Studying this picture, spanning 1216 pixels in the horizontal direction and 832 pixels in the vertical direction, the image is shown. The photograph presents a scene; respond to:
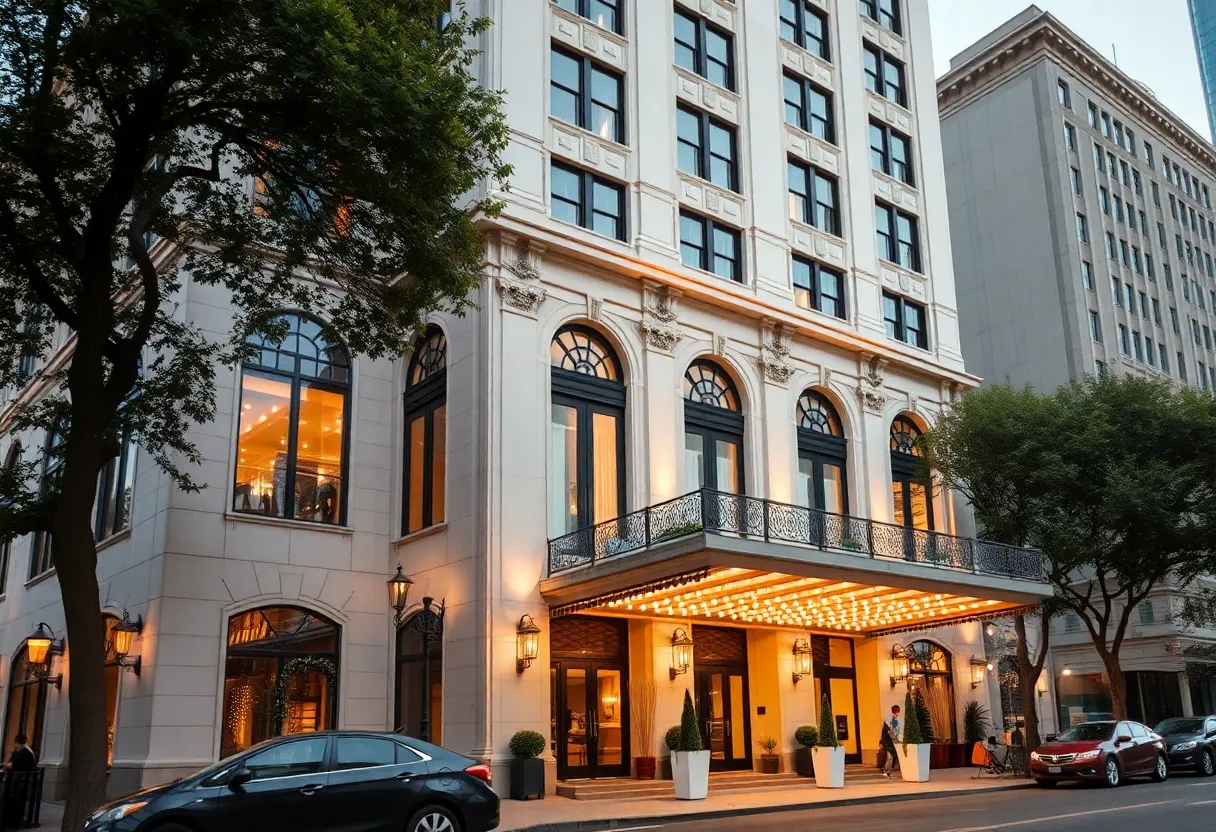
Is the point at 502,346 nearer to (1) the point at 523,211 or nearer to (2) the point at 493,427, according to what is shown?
(2) the point at 493,427

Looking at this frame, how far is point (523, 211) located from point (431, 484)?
22.5ft

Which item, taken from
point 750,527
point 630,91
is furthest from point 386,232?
point 630,91

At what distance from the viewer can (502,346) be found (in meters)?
23.8

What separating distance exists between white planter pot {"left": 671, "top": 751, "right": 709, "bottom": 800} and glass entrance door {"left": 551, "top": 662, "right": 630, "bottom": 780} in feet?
9.61

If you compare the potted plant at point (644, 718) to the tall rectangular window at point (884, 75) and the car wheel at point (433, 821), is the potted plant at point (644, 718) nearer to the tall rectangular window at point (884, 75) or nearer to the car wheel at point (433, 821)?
the car wheel at point (433, 821)

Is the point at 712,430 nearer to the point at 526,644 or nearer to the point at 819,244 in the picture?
the point at 819,244

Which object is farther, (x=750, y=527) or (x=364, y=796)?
(x=750, y=527)

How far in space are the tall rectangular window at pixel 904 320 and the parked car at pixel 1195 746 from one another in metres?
13.7

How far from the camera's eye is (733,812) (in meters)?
18.9

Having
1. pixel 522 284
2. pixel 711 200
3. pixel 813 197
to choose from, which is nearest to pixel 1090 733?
pixel 711 200

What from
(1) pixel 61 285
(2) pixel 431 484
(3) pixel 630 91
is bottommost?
(2) pixel 431 484

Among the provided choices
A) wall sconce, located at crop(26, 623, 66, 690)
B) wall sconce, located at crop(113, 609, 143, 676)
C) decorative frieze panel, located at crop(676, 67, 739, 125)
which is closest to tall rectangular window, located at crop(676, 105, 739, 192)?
decorative frieze panel, located at crop(676, 67, 739, 125)

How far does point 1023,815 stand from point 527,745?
940cm

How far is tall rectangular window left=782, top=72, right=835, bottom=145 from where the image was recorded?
32.9 m
